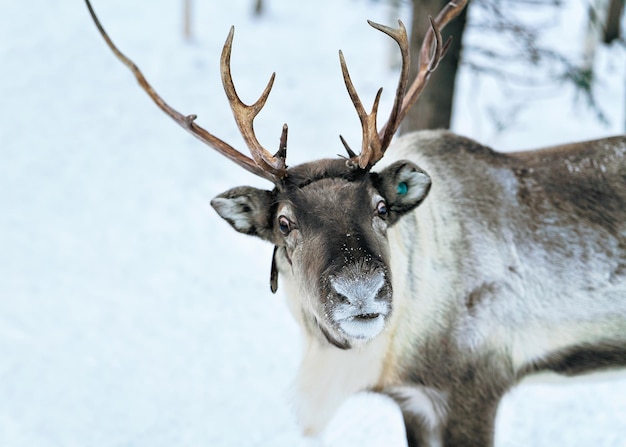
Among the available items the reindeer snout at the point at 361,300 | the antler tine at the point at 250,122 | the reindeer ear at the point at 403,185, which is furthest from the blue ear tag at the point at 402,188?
the reindeer snout at the point at 361,300

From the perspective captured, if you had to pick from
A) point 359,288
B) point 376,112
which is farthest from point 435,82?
point 359,288

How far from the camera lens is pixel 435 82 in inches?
255

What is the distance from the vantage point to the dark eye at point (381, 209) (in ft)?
11.4

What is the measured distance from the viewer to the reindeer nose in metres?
3.01

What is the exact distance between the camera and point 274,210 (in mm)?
3629

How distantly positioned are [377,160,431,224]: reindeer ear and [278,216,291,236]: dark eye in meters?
0.49

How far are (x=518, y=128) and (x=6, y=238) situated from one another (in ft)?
21.8

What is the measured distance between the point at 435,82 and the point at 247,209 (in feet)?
11.0

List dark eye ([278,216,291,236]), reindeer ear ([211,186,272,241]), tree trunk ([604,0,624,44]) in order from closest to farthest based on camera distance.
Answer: dark eye ([278,216,291,236])
reindeer ear ([211,186,272,241])
tree trunk ([604,0,624,44])

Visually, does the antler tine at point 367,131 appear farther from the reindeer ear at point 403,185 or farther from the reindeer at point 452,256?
the reindeer ear at point 403,185

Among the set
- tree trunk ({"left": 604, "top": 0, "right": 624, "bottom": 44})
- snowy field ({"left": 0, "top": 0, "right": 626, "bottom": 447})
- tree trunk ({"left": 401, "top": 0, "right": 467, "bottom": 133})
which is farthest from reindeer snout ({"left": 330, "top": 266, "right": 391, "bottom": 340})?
tree trunk ({"left": 604, "top": 0, "right": 624, "bottom": 44})

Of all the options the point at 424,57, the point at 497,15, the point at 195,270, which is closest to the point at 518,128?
the point at 497,15

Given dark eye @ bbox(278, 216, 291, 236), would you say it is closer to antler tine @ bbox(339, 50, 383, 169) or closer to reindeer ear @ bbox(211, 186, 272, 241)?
reindeer ear @ bbox(211, 186, 272, 241)

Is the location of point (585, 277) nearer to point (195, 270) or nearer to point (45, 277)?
point (195, 270)
